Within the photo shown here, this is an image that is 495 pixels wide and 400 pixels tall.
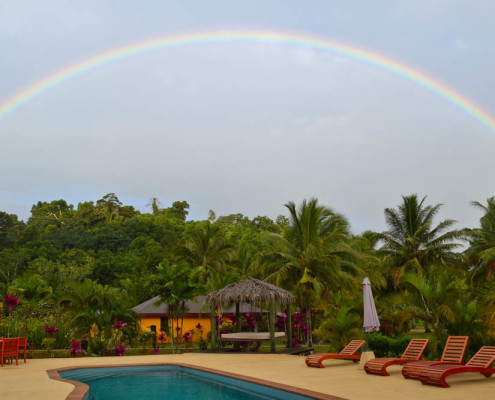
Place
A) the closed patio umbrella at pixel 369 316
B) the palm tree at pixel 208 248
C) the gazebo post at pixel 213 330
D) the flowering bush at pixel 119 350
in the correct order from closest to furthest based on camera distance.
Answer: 1. the closed patio umbrella at pixel 369 316
2. the flowering bush at pixel 119 350
3. the gazebo post at pixel 213 330
4. the palm tree at pixel 208 248

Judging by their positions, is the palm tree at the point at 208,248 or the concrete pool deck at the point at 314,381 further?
the palm tree at the point at 208,248

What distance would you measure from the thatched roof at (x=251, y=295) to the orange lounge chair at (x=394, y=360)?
678 cm

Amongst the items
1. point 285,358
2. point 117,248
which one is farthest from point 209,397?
point 117,248

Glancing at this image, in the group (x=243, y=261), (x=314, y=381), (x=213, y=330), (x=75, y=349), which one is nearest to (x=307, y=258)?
(x=213, y=330)

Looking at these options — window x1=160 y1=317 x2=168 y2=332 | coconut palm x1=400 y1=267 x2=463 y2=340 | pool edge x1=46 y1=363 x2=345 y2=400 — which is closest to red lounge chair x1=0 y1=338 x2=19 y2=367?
pool edge x1=46 y1=363 x2=345 y2=400

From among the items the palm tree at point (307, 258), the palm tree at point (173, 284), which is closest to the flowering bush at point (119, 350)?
the palm tree at point (173, 284)

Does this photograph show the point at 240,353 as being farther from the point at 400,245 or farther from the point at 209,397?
the point at 400,245

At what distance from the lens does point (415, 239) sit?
3027 cm

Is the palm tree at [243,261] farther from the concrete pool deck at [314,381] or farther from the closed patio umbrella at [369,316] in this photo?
the closed patio umbrella at [369,316]

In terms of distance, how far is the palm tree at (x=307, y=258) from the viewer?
2086 centimetres

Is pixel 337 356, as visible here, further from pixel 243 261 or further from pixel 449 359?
pixel 243 261

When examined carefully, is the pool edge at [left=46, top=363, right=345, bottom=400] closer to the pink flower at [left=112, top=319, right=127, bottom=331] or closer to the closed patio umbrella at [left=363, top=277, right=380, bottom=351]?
the closed patio umbrella at [left=363, top=277, right=380, bottom=351]

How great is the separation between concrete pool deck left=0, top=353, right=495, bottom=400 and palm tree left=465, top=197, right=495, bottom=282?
1700cm

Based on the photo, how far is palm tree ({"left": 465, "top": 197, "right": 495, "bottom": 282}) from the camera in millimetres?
27006
